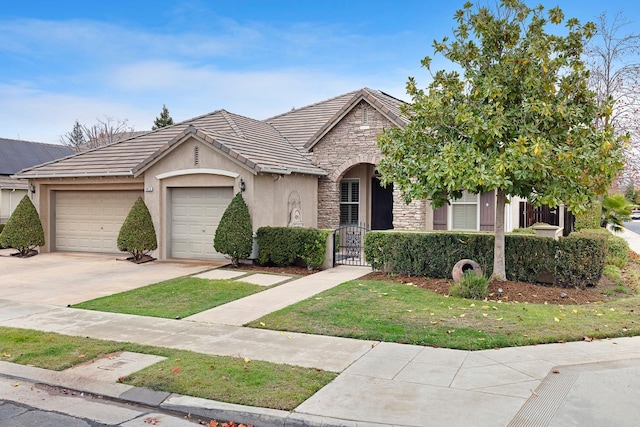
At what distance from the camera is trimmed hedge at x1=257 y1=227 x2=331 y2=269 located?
14562mm

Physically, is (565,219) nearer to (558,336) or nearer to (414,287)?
(414,287)

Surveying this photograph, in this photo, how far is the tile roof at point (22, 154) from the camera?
103 ft

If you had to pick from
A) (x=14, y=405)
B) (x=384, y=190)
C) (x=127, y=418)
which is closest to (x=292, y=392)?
(x=127, y=418)

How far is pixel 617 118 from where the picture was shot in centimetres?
2642

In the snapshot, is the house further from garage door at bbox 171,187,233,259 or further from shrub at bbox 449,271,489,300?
shrub at bbox 449,271,489,300

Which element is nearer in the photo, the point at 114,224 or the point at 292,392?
the point at 292,392

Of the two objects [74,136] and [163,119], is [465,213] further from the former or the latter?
[74,136]

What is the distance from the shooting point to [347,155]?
1928cm

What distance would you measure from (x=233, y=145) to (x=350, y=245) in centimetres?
568

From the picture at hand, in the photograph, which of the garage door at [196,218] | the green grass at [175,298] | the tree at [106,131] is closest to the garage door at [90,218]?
the garage door at [196,218]

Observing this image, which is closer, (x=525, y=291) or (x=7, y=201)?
(x=525, y=291)

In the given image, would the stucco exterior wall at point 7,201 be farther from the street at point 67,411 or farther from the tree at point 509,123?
the street at point 67,411

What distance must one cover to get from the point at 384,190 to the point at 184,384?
606 inches

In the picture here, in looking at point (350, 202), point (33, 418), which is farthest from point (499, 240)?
point (33, 418)
